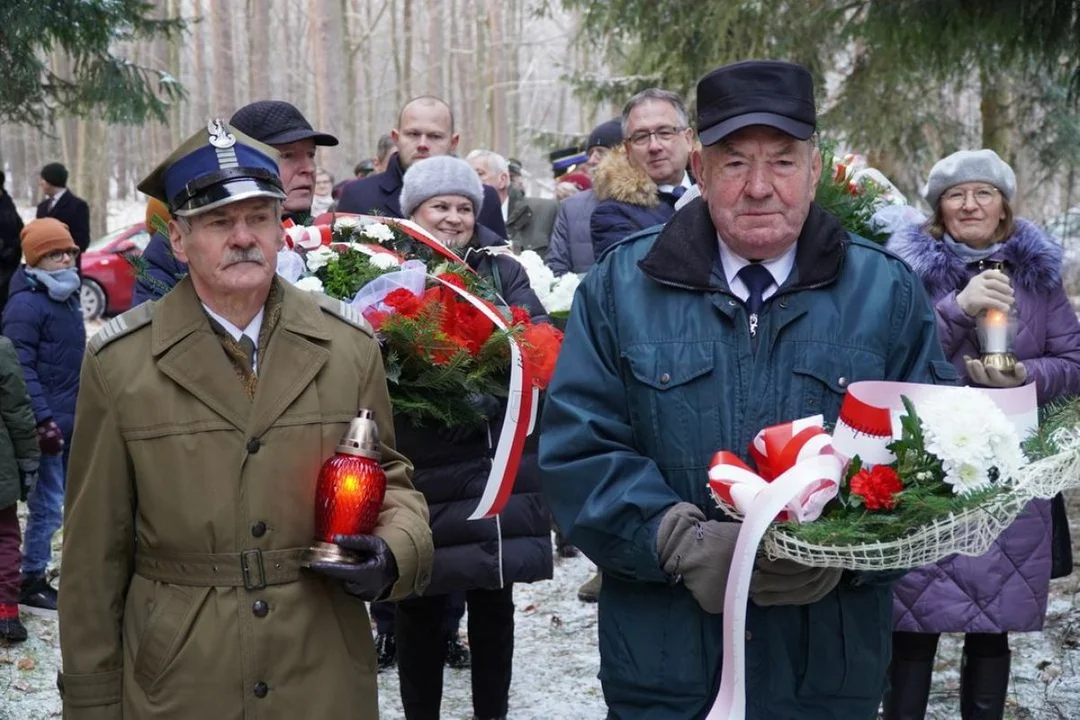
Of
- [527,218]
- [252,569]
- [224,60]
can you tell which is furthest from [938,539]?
[224,60]

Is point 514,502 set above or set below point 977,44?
below

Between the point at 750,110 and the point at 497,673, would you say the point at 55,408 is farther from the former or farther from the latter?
the point at 750,110

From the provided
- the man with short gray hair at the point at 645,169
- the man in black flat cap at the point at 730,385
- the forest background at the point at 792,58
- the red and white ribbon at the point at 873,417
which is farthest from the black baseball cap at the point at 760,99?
the forest background at the point at 792,58

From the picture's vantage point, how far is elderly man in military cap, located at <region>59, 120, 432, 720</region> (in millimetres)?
3000

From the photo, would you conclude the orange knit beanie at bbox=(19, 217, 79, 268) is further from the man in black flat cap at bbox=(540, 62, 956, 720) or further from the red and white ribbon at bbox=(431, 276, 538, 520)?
the man in black flat cap at bbox=(540, 62, 956, 720)

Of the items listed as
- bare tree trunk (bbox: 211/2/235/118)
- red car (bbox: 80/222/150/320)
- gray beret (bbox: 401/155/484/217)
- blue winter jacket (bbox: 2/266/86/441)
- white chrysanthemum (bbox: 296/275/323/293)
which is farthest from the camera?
bare tree trunk (bbox: 211/2/235/118)

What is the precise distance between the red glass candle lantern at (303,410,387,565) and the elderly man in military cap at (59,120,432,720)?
4 cm

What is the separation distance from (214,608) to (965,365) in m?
2.88

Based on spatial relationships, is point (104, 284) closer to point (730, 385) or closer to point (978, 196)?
point (978, 196)

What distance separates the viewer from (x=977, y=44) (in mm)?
7449

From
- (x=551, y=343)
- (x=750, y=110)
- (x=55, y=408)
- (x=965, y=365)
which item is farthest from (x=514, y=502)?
(x=55, y=408)

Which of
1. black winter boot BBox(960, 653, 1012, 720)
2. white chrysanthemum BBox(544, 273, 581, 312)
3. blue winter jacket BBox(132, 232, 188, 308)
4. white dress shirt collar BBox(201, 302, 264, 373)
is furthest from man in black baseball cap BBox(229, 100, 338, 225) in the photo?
black winter boot BBox(960, 653, 1012, 720)

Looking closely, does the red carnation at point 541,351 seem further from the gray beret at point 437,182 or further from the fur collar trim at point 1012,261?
the fur collar trim at point 1012,261

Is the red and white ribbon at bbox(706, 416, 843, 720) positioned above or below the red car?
below
